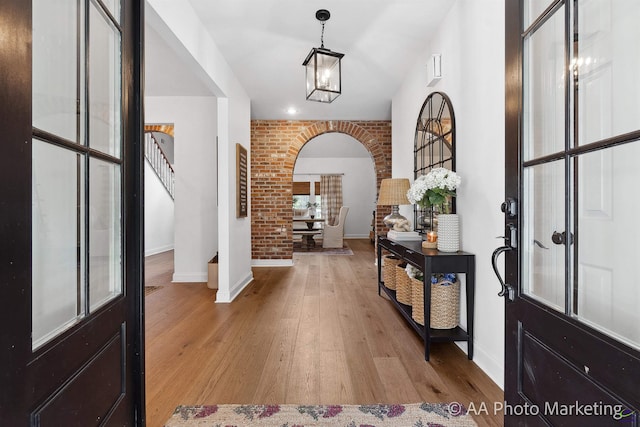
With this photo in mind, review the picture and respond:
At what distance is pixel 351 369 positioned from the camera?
2062mm

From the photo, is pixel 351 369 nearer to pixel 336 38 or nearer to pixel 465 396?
pixel 465 396

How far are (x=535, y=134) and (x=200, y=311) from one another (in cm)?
312

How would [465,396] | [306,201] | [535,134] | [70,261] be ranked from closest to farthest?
[70,261], [535,134], [465,396], [306,201]

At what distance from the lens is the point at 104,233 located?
1130 mm

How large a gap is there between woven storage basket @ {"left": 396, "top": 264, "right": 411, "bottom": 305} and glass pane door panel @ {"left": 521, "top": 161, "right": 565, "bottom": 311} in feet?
5.62

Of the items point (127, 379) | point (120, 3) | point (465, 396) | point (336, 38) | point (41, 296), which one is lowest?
point (465, 396)

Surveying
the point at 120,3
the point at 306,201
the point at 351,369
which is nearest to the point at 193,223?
the point at 351,369

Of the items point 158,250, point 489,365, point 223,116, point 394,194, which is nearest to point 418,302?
point 489,365

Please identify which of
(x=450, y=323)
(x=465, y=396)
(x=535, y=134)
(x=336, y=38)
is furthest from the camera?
(x=336, y=38)

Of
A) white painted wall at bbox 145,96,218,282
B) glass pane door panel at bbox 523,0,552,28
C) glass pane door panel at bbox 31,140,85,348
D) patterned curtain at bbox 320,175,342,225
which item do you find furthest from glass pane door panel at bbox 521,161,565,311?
patterned curtain at bbox 320,175,342,225

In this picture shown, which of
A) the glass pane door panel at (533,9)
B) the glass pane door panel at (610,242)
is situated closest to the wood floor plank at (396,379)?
the glass pane door panel at (610,242)

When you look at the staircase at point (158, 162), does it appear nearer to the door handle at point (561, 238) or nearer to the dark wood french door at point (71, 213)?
the dark wood french door at point (71, 213)

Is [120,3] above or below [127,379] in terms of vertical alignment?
above

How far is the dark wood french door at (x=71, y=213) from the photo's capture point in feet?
2.25
